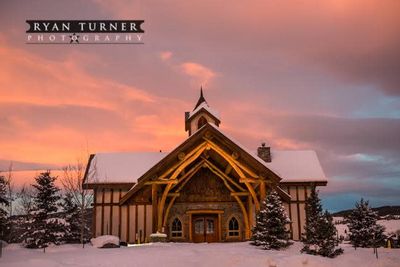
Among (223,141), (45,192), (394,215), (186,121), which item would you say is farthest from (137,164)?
(394,215)

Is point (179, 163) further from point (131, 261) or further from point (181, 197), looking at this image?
point (131, 261)

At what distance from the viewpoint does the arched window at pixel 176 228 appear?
79.9ft

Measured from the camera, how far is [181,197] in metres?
24.5

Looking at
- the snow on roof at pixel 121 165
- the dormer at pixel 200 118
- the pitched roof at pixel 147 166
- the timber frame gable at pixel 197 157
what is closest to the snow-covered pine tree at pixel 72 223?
the snow on roof at pixel 121 165

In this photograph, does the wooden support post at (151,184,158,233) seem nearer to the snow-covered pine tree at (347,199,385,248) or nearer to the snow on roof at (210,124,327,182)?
the snow on roof at (210,124,327,182)

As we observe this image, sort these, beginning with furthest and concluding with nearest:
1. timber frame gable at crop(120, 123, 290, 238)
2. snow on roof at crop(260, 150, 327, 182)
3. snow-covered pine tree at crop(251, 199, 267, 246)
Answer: snow on roof at crop(260, 150, 327, 182), timber frame gable at crop(120, 123, 290, 238), snow-covered pine tree at crop(251, 199, 267, 246)

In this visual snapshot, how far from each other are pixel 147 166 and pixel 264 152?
7786 mm

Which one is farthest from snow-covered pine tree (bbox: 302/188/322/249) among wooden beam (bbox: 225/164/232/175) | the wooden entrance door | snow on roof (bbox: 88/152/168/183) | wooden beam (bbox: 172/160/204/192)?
snow on roof (bbox: 88/152/168/183)

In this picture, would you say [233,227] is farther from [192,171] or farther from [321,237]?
[321,237]

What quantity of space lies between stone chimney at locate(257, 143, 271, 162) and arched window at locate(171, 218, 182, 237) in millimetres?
7377

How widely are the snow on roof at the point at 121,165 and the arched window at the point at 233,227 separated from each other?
6151mm

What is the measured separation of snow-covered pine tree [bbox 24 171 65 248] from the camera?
866 inches

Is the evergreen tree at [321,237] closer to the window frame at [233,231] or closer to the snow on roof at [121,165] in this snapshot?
the window frame at [233,231]

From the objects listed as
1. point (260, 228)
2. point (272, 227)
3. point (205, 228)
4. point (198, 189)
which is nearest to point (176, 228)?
point (205, 228)
